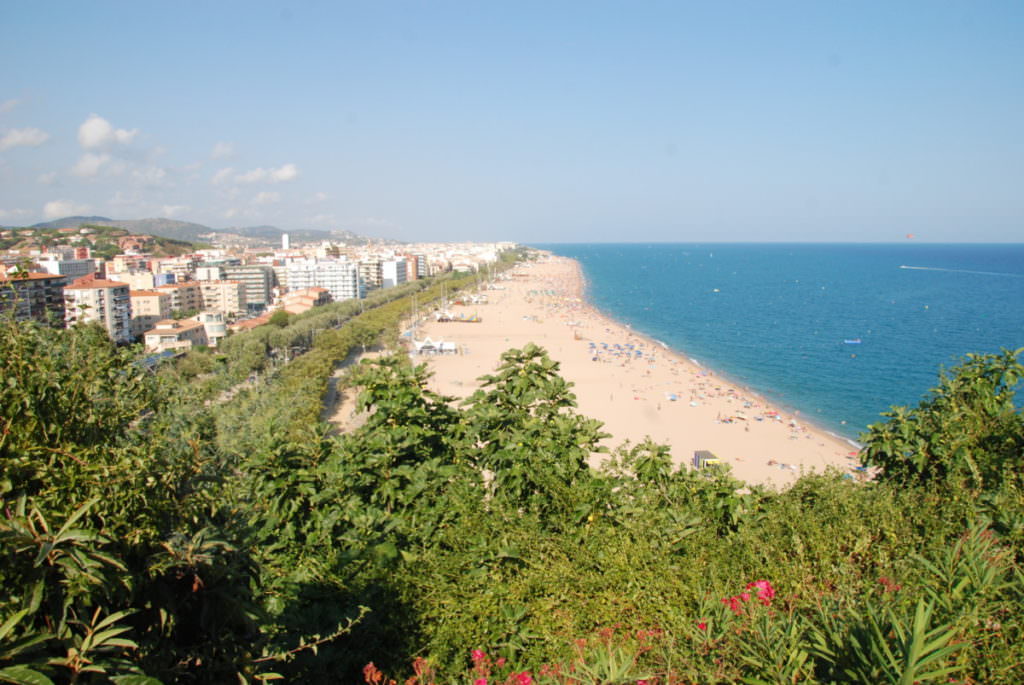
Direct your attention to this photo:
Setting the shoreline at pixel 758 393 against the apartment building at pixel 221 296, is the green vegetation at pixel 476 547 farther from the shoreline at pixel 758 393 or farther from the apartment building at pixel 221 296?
the apartment building at pixel 221 296

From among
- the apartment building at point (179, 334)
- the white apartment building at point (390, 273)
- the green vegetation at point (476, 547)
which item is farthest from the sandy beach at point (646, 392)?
the white apartment building at point (390, 273)

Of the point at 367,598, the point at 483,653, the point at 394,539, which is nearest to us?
the point at 483,653

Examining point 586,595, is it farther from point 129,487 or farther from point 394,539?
point 129,487

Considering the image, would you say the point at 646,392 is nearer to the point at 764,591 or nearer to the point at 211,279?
the point at 764,591

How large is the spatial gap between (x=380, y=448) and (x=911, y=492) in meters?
3.83

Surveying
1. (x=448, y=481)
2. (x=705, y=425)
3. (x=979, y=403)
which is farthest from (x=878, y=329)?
(x=448, y=481)

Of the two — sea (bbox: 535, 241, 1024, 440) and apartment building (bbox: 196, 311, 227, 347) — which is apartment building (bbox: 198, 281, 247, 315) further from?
sea (bbox: 535, 241, 1024, 440)

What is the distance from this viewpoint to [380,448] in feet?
13.9

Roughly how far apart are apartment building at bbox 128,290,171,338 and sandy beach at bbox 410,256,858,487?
21.0 metres

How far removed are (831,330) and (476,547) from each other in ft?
150

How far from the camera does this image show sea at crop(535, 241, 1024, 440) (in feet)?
85.1

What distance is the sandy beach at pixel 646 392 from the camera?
713 inches

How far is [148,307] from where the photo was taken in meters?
46.1

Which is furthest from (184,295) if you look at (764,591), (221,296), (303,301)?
(764,591)
